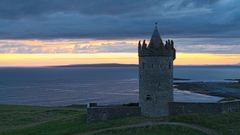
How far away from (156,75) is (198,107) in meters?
4.56

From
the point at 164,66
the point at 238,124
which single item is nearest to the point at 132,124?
the point at 164,66

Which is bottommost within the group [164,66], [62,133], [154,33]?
[62,133]

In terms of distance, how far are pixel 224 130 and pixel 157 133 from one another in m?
5.07

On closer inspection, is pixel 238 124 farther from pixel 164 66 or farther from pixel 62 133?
pixel 62 133

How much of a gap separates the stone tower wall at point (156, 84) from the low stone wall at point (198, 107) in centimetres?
70

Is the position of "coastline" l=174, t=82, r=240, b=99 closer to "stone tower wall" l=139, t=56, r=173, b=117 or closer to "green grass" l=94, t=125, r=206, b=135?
"stone tower wall" l=139, t=56, r=173, b=117

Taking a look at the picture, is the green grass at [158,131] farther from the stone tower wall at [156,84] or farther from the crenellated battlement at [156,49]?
the crenellated battlement at [156,49]

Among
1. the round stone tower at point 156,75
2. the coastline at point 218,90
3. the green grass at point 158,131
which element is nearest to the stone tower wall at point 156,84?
the round stone tower at point 156,75

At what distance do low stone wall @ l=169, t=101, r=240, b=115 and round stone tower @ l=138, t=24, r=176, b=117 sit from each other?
0.70 meters

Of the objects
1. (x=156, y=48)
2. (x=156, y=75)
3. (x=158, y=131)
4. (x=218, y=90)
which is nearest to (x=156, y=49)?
(x=156, y=48)

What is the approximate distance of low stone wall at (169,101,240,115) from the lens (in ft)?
116

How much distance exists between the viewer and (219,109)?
35375mm

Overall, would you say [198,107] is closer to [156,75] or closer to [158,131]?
[156,75]

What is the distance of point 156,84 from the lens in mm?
35781
